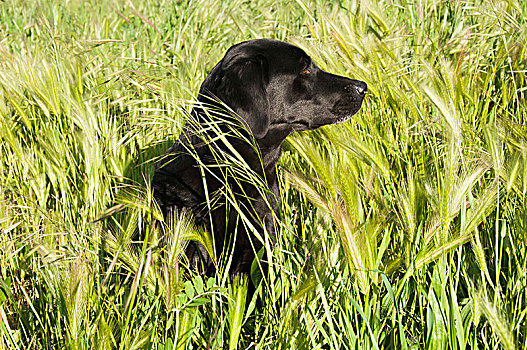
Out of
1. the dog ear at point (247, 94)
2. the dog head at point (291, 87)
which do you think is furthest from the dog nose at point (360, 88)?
the dog ear at point (247, 94)

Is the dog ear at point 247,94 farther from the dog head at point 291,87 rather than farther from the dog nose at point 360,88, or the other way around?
the dog nose at point 360,88

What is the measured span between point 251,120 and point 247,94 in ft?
0.35

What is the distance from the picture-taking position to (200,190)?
220 centimetres

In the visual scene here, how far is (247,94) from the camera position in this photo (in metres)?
2.24

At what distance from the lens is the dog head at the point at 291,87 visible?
2428 millimetres

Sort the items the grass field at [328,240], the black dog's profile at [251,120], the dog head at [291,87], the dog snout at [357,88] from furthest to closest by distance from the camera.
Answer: the dog snout at [357,88]
the dog head at [291,87]
the black dog's profile at [251,120]
the grass field at [328,240]

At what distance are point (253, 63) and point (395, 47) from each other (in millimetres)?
617

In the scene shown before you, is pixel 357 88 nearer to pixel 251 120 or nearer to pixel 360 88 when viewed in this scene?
pixel 360 88

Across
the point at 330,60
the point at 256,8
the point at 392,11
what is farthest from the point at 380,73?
the point at 256,8

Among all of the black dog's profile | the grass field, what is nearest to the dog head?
the black dog's profile

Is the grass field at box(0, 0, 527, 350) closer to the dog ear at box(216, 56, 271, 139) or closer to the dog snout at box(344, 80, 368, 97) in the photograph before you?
the dog snout at box(344, 80, 368, 97)

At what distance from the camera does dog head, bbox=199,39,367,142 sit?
2.43 m

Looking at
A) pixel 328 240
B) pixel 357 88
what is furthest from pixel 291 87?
pixel 328 240

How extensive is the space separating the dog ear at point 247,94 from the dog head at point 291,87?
3 cm
